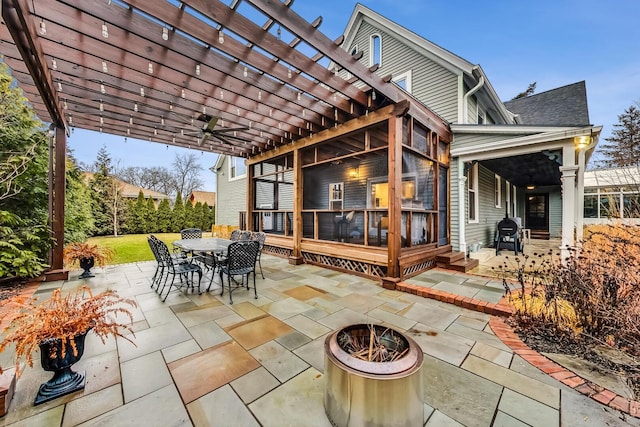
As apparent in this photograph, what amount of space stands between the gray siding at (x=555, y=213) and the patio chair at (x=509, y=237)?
23.5ft

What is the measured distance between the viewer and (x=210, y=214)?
17797 mm

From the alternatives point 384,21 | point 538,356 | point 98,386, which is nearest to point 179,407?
point 98,386

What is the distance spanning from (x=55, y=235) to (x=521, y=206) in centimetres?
1800

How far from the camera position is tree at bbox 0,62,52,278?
4234 millimetres

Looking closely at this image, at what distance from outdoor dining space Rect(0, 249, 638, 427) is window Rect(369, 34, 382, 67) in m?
8.47

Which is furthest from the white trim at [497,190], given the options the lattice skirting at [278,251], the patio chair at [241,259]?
the patio chair at [241,259]

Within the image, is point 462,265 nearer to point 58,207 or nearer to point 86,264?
point 86,264

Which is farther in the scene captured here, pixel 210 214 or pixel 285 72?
pixel 210 214

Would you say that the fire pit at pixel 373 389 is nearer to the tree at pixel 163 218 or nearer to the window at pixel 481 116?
the window at pixel 481 116

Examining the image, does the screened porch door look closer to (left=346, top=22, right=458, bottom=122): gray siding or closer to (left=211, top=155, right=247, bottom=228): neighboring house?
(left=346, top=22, right=458, bottom=122): gray siding

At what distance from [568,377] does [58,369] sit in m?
3.87

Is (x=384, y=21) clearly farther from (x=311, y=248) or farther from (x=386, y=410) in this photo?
(x=386, y=410)

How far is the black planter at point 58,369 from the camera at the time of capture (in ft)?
5.64

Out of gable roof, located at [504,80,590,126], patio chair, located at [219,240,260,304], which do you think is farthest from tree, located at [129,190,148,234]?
gable roof, located at [504,80,590,126]
